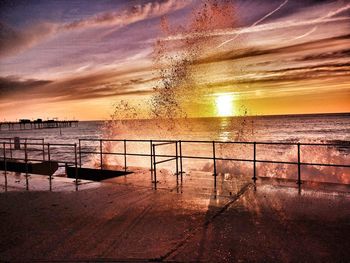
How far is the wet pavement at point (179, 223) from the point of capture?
4227mm

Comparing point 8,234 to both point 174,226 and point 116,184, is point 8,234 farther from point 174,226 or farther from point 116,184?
point 116,184

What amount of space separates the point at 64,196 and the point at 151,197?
2218 millimetres

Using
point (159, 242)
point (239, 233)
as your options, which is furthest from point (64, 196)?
point (239, 233)

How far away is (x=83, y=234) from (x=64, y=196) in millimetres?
2902

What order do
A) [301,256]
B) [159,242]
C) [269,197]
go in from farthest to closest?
[269,197] < [159,242] < [301,256]

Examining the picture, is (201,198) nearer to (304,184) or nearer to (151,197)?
(151,197)

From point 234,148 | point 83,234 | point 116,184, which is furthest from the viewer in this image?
A: point 234,148

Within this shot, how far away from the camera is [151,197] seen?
7.25 metres

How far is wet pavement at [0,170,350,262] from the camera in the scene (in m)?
4.23

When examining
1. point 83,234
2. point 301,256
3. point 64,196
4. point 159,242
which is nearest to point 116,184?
point 64,196

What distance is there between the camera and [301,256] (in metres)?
4.03

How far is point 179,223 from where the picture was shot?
540 cm

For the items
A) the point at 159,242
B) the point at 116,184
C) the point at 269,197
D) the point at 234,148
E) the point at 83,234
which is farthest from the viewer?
the point at 234,148

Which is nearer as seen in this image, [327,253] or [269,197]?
[327,253]
